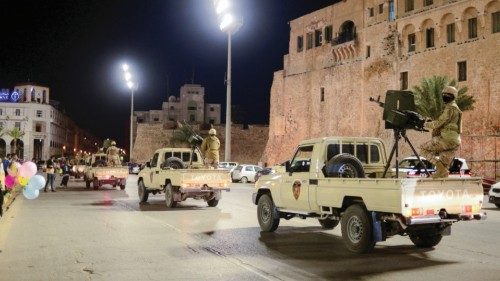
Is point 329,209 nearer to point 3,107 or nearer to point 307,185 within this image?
point 307,185

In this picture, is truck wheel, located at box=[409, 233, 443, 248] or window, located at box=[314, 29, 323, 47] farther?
window, located at box=[314, 29, 323, 47]

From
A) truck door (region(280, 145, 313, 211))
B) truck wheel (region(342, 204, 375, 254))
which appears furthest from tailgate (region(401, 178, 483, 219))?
truck door (region(280, 145, 313, 211))

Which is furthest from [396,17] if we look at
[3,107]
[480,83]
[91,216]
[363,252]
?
[3,107]

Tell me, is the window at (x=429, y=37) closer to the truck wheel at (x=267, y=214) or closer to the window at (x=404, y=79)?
the window at (x=404, y=79)

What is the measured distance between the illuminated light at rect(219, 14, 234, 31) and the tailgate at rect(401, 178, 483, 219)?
2834 centimetres

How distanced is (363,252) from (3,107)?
374 feet

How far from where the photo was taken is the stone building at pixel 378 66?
41562 millimetres

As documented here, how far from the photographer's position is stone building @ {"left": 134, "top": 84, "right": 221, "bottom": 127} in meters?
116

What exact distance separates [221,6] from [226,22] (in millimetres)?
1595

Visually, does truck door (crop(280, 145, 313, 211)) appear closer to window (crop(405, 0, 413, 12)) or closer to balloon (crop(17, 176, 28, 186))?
balloon (crop(17, 176, 28, 186))

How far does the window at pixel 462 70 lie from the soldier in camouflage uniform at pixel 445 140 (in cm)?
3695

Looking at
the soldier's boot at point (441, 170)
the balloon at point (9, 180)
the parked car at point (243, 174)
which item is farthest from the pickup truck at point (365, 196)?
the parked car at point (243, 174)

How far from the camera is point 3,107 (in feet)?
Result: 362

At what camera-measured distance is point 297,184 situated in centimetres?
1065
